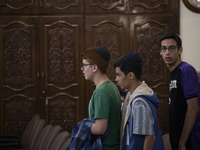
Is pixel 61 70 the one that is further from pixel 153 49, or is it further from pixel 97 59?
pixel 97 59

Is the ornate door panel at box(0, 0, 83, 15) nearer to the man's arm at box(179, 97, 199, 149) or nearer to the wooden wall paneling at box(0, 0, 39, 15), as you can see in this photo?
the wooden wall paneling at box(0, 0, 39, 15)

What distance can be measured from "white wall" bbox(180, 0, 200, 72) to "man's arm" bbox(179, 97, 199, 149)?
261 centimetres

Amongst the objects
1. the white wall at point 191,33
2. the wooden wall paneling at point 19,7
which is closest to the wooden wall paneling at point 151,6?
the white wall at point 191,33

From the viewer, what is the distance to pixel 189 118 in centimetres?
238

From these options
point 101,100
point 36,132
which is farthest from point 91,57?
point 36,132

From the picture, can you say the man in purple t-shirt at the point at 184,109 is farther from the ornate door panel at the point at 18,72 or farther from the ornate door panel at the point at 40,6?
the ornate door panel at the point at 18,72

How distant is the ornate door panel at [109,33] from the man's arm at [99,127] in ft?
9.24

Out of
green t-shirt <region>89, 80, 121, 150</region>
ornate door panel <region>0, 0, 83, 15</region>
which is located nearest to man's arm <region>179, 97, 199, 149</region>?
green t-shirt <region>89, 80, 121, 150</region>

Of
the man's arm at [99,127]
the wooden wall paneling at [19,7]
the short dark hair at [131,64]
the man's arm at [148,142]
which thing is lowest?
the man's arm at [148,142]

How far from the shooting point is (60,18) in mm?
4910

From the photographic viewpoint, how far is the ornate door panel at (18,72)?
4.93 metres

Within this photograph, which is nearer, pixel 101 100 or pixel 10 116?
pixel 101 100

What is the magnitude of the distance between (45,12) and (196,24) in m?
2.05

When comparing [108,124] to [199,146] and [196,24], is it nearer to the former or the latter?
[199,146]
